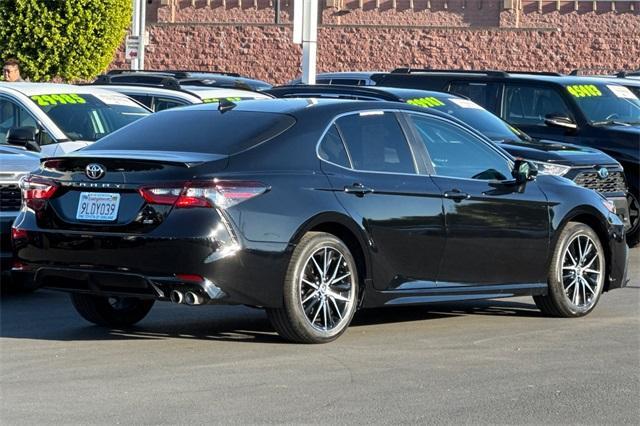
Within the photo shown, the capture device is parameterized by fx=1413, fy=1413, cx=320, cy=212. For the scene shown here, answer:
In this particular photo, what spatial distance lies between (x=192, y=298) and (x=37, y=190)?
4.55 ft

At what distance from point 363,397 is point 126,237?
6.42ft

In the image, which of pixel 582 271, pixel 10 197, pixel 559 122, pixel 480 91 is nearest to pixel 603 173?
pixel 559 122

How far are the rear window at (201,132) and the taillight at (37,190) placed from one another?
46 centimetres

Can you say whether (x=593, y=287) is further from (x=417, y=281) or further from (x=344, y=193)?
(x=344, y=193)

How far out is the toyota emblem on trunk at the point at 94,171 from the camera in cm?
870

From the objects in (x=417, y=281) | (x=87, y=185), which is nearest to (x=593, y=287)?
(x=417, y=281)

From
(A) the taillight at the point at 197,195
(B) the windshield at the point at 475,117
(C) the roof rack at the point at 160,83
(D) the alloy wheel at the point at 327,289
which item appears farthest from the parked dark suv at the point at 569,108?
(A) the taillight at the point at 197,195

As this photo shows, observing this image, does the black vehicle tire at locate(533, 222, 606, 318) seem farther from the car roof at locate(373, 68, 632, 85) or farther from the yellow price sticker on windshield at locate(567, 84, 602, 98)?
the car roof at locate(373, 68, 632, 85)

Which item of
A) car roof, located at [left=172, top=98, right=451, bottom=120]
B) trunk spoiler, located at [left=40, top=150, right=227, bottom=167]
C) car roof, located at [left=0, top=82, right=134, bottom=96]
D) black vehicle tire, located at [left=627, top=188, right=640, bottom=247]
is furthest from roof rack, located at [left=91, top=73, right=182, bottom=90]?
trunk spoiler, located at [left=40, top=150, right=227, bottom=167]

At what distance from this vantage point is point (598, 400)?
7473mm

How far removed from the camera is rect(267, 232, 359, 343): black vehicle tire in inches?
342

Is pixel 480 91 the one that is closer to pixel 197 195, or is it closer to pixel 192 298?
pixel 197 195

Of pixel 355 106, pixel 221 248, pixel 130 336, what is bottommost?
pixel 130 336

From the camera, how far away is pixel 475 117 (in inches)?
618
